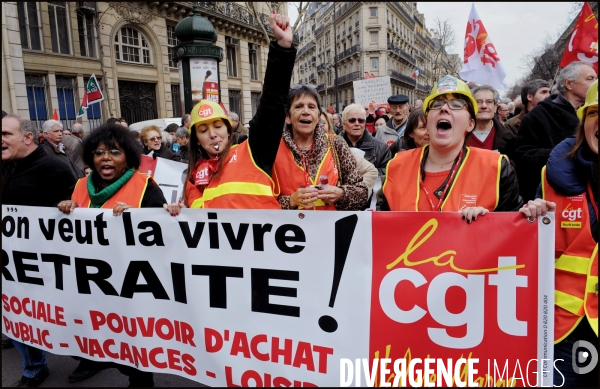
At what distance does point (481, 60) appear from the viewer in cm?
588

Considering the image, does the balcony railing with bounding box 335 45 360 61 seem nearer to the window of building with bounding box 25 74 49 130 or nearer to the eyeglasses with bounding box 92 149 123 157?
the window of building with bounding box 25 74 49 130

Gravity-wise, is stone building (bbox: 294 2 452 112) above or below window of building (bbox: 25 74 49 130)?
above

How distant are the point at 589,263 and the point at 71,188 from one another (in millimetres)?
3477

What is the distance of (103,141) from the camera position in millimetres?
2803

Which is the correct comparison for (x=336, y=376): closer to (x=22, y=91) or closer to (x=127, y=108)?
(x=22, y=91)

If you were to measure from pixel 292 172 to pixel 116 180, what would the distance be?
1213 mm

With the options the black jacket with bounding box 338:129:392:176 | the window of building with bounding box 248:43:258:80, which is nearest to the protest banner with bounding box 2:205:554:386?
the black jacket with bounding box 338:129:392:176

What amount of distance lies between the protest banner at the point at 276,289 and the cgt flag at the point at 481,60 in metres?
4.35

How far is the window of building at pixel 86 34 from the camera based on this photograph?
61.1 feet

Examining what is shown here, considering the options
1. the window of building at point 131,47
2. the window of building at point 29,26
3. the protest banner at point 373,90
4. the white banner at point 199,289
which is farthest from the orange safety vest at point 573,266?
the window of building at point 131,47

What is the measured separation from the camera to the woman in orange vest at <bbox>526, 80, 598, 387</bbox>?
1.87 m

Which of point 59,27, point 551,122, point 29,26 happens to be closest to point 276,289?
point 551,122

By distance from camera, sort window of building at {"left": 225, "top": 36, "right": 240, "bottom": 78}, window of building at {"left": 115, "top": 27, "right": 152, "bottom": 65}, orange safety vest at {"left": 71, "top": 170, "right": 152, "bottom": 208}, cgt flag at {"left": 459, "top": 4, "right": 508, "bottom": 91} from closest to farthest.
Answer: orange safety vest at {"left": 71, "top": 170, "right": 152, "bottom": 208} < cgt flag at {"left": 459, "top": 4, "right": 508, "bottom": 91} < window of building at {"left": 115, "top": 27, "right": 152, "bottom": 65} < window of building at {"left": 225, "top": 36, "right": 240, "bottom": 78}

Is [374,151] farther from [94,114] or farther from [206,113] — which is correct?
[94,114]
